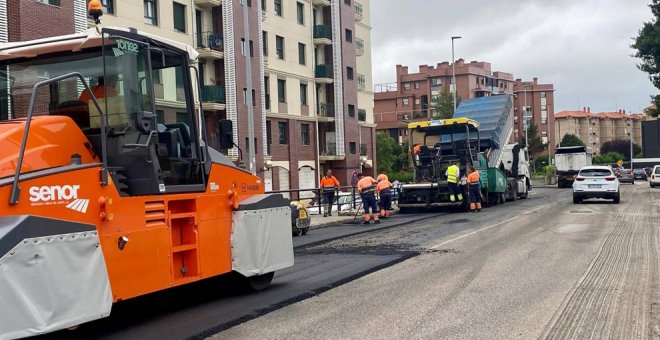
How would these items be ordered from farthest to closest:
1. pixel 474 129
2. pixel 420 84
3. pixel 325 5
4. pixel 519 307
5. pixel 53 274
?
1. pixel 420 84
2. pixel 325 5
3. pixel 474 129
4. pixel 519 307
5. pixel 53 274

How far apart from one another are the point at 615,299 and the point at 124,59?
588 centimetres

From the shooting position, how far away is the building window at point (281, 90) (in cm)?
4475

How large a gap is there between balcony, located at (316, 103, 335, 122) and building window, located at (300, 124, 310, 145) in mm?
1474

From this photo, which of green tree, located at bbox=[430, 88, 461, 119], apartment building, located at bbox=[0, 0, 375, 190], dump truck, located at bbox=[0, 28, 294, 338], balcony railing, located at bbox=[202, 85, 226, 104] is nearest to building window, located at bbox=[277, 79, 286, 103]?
apartment building, located at bbox=[0, 0, 375, 190]

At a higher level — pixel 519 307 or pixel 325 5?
pixel 325 5

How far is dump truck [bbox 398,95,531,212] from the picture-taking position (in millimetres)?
24500

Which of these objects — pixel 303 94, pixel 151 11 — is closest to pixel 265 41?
pixel 303 94

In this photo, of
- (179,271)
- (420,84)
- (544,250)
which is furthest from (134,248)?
(420,84)

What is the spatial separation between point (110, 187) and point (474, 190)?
1901 centimetres

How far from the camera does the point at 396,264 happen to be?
11.0 m

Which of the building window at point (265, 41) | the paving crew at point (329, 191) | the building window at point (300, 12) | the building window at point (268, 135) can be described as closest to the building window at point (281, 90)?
the building window at point (268, 135)

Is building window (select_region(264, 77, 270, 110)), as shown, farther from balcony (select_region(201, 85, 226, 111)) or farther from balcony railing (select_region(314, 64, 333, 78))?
balcony railing (select_region(314, 64, 333, 78))

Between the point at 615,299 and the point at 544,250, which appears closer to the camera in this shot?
the point at 615,299

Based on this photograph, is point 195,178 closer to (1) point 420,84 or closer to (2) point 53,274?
(2) point 53,274
